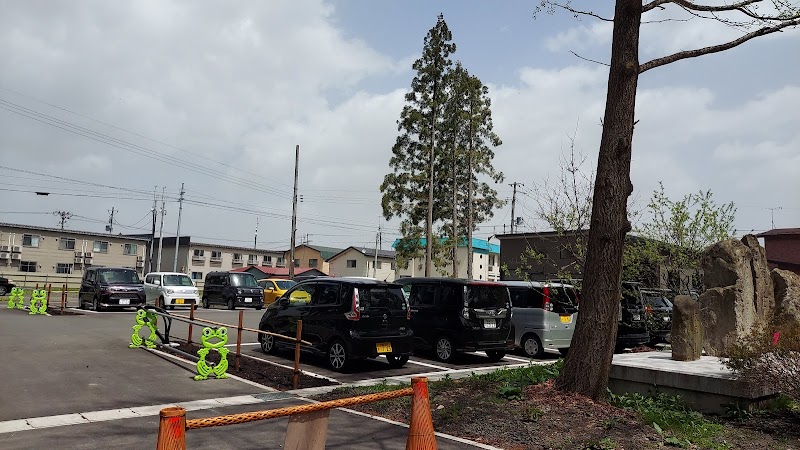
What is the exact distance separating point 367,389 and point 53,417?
4.15 m

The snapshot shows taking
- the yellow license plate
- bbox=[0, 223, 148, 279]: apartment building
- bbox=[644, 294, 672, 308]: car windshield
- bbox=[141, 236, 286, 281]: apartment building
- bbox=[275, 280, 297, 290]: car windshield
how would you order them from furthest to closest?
bbox=[141, 236, 286, 281]: apartment building → bbox=[0, 223, 148, 279]: apartment building → bbox=[275, 280, 297, 290]: car windshield → bbox=[644, 294, 672, 308]: car windshield → the yellow license plate

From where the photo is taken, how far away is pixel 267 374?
1076cm

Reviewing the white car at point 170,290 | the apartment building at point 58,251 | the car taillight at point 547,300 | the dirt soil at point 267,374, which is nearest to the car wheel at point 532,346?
the car taillight at point 547,300

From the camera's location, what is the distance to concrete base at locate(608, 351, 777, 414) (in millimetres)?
7387

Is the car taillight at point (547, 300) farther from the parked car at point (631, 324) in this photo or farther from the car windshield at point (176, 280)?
the car windshield at point (176, 280)

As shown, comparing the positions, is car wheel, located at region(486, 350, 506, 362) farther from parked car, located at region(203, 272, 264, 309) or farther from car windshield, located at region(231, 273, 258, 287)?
car windshield, located at region(231, 273, 258, 287)

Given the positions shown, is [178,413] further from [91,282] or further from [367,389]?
[91,282]

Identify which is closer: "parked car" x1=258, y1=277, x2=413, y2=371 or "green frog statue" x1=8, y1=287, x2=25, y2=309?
"parked car" x1=258, y1=277, x2=413, y2=371

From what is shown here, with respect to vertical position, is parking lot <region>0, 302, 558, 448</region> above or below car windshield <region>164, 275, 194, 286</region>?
below

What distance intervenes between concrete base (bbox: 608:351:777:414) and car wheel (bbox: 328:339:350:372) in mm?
4741

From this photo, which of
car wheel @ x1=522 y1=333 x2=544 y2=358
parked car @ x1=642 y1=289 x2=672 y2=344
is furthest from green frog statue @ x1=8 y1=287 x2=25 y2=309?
parked car @ x1=642 y1=289 x2=672 y2=344

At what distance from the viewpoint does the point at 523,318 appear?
14.9 m

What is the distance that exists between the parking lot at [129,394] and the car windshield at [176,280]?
11.3 m

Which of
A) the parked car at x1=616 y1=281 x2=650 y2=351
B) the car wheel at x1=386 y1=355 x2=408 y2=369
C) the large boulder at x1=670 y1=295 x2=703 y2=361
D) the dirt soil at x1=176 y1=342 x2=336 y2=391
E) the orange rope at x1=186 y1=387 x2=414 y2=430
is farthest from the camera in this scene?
the parked car at x1=616 y1=281 x2=650 y2=351
